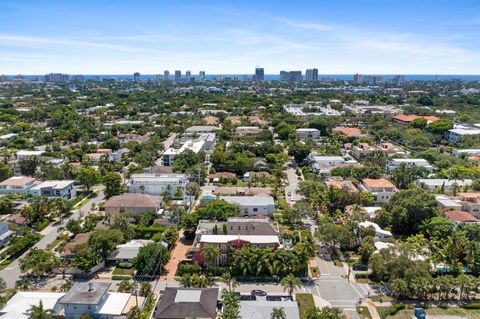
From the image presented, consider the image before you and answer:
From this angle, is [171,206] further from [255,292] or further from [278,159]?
[278,159]

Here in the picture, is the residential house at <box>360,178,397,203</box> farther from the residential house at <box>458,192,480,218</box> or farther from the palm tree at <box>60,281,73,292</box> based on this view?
the palm tree at <box>60,281,73,292</box>

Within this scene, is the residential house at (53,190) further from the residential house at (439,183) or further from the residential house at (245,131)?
the residential house at (439,183)

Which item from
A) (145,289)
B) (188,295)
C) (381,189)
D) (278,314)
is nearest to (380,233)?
(381,189)

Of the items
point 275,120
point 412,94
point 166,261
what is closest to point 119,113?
point 275,120

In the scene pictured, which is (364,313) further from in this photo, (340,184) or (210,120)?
(210,120)

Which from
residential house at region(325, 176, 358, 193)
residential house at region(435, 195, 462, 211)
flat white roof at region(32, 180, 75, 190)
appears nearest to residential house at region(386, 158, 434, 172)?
residential house at region(325, 176, 358, 193)

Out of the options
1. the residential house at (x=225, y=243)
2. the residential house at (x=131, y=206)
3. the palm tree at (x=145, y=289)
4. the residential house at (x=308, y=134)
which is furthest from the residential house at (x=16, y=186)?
the residential house at (x=308, y=134)
